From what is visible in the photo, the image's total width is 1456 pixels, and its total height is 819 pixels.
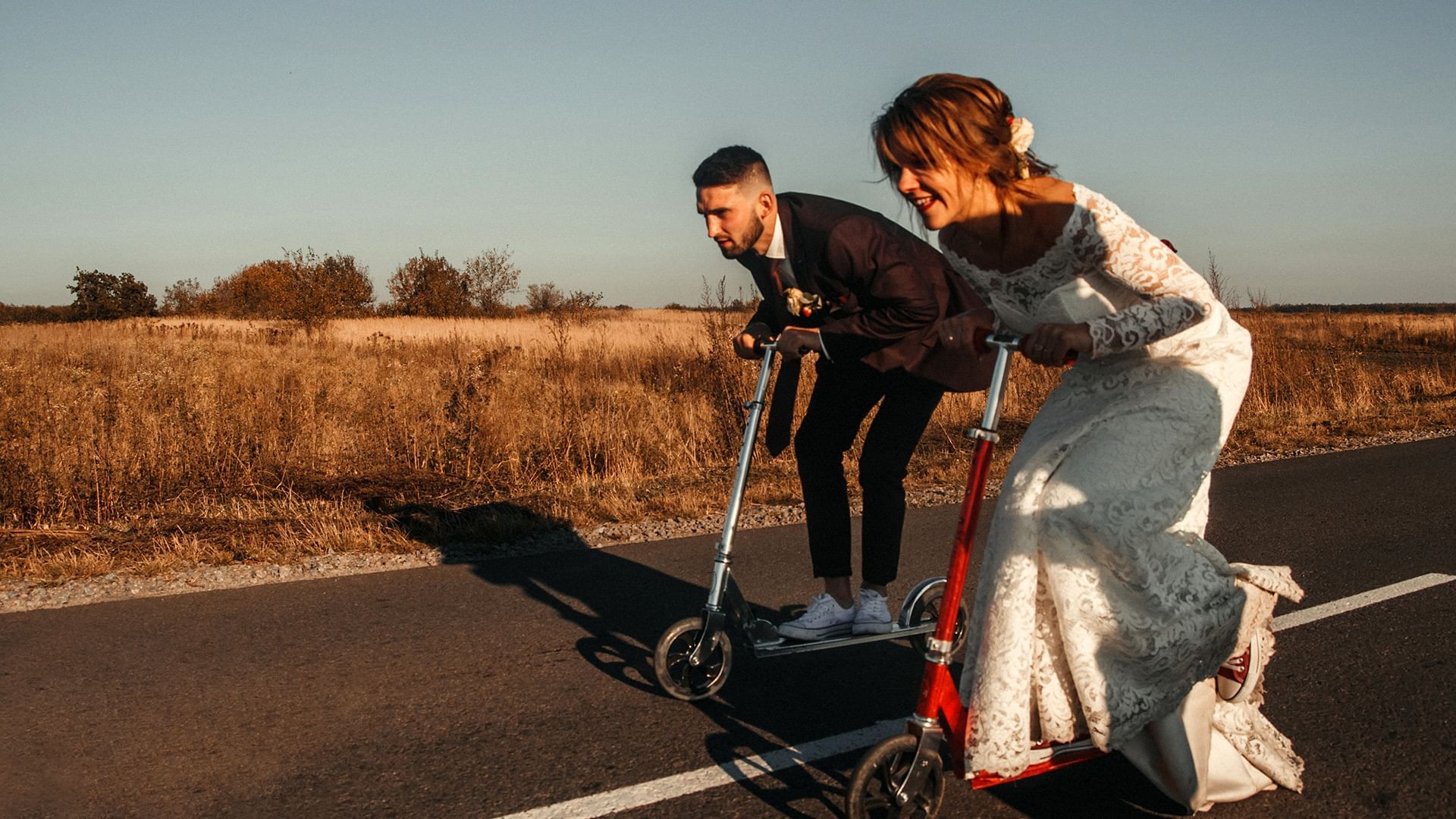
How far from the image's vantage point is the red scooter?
2857mm

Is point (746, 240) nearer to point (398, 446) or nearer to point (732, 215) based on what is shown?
point (732, 215)

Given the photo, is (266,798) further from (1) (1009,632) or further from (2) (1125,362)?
(2) (1125,362)

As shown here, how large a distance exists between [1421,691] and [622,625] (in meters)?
3.17

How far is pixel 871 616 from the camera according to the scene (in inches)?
176

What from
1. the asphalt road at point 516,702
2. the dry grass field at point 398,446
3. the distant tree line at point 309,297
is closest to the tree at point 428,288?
the distant tree line at point 309,297

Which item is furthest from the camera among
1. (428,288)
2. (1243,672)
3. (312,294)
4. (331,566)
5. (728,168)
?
(428,288)

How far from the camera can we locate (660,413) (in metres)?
12.0

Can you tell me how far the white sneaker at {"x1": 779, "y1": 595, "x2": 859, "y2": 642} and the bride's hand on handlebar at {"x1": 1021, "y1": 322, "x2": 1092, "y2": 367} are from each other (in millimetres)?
1892

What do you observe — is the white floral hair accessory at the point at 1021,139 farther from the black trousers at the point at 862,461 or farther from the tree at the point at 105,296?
the tree at the point at 105,296

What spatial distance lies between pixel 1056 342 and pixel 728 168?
1707 mm

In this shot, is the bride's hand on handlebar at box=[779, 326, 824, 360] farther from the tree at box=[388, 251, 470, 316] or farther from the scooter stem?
the tree at box=[388, 251, 470, 316]

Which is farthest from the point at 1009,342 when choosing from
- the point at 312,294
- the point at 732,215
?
the point at 312,294

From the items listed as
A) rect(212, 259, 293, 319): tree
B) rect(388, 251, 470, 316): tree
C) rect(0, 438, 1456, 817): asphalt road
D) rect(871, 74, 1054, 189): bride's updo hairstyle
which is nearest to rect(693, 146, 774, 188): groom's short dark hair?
rect(871, 74, 1054, 189): bride's updo hairstyle

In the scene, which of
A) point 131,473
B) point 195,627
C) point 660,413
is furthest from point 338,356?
point 195,627
